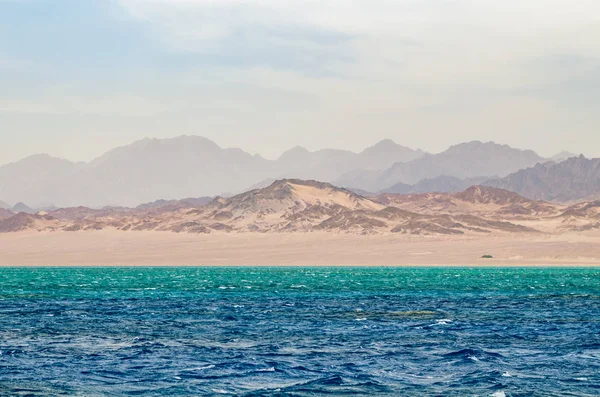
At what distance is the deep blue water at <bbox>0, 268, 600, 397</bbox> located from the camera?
3209cm

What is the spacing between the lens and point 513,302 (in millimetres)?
70438

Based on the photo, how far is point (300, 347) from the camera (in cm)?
4138

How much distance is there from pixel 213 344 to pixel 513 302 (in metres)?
34.3

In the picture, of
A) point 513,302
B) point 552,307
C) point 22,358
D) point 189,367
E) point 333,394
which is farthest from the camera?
point 513,302

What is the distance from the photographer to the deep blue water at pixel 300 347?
32094mm

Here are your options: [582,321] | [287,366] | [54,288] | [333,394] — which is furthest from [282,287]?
[333,394]

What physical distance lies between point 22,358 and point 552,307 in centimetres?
3920

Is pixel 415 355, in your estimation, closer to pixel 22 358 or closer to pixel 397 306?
pixel 22 358

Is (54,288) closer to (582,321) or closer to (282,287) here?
(282,287)

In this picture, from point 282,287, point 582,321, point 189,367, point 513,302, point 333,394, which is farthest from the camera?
point 282,287

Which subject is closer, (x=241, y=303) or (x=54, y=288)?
(x=241, y=303)

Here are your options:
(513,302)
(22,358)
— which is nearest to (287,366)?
(22,358)

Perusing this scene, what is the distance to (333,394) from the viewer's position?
30.3 m

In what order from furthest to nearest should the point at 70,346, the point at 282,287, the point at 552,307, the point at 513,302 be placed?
1. the point at 282,287
2. the point at 513,302
3. the point at 552,307
4. the point at 70,346
